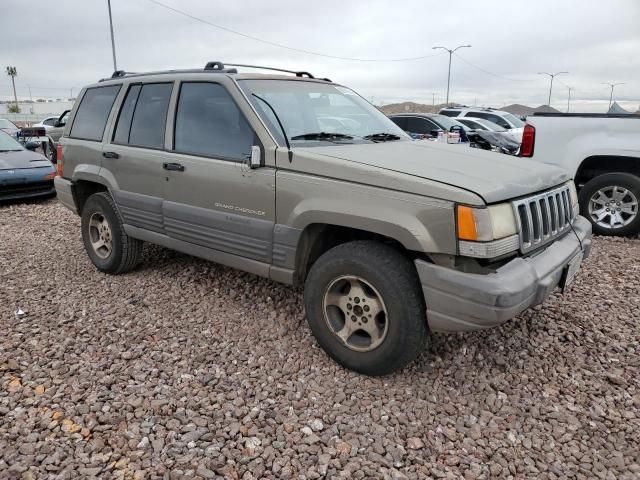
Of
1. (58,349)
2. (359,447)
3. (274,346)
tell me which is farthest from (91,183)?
(359,447)

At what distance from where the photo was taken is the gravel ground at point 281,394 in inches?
96.8

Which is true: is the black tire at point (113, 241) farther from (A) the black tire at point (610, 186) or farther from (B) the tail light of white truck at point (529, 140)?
(A) the black tire at point (610, 186)

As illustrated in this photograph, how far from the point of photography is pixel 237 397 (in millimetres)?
2939

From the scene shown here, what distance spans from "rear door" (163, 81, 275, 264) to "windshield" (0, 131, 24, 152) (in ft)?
22.5

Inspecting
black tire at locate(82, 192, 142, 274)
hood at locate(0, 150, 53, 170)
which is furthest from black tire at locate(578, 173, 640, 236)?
hood at locate(0, 150, 53, 170)

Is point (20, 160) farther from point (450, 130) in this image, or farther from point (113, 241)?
point (450, 130)

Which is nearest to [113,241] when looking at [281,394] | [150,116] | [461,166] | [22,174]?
[150,116]

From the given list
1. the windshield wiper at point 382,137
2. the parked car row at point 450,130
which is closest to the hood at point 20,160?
the windshield wiper at point 382,137

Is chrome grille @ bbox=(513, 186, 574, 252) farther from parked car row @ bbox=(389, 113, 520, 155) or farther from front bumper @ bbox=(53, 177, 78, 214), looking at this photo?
parked car row @ bbox=(389, 113, 520, 155)

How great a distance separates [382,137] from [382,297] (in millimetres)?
1534

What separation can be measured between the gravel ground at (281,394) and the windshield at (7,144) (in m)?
5.93

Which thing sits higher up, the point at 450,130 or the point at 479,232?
the point at 450,130

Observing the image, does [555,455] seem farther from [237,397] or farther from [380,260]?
[237,397]

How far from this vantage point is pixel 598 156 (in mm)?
6184
